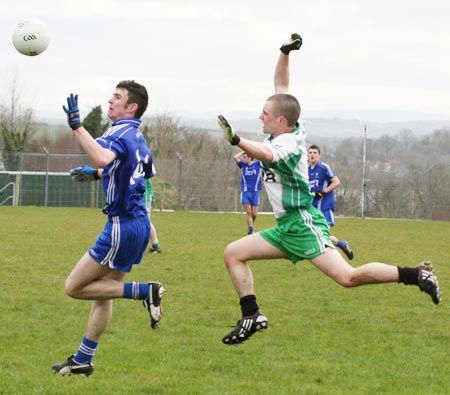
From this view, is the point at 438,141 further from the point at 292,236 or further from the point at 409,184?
the point at 292,236

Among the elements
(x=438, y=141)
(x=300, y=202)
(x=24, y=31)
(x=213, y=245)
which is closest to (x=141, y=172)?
(x=300, y=202)

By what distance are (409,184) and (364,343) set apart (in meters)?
31.8

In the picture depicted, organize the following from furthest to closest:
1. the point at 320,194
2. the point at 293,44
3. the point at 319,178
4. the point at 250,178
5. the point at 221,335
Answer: the point at 250,178 → the point at 319,178 → the point at 320,194 → the point at 221,335 → the point at 293,44

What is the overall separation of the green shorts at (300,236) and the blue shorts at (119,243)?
108 cm

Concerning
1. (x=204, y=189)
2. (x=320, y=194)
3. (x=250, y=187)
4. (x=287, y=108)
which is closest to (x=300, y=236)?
(x=287, y=108)

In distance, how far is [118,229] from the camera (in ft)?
23.0

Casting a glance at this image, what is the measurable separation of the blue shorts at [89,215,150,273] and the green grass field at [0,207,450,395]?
1040 millimetres

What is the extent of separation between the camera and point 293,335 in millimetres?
9484

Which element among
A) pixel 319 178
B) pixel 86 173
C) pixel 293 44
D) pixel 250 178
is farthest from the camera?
pixel 250 178

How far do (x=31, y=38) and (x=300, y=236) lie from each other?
3.62 m

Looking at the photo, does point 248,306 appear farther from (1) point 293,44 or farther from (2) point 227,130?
(1) point 293,44

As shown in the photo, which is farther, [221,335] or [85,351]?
[221,335]

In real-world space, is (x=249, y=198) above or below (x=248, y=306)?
above

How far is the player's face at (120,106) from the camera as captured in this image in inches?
282
